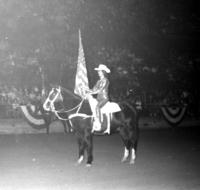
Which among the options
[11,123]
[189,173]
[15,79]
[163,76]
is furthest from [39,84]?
[189,173]

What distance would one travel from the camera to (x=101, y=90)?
11625 millimetres

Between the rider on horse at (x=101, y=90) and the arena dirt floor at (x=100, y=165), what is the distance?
1308 millimetres

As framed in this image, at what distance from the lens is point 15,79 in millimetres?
22547

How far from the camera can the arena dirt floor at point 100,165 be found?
9031mm

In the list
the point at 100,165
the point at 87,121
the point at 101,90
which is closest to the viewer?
the point at 100,165

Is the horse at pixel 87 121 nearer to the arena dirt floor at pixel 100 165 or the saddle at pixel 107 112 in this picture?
the saddle at pixel 107 112

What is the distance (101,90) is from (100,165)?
215 cm

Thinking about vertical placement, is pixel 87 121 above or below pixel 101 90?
below

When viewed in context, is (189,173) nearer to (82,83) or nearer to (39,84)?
(82,83)

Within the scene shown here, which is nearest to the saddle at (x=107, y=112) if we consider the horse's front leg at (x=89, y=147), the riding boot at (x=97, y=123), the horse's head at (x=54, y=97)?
the riding boot at (x=97, y=123)

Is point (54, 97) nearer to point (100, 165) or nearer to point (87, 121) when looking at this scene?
point (87, 121)

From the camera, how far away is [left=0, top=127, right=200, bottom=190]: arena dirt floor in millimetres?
9031

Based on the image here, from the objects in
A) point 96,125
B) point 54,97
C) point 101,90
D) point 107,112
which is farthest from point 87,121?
point 54,97

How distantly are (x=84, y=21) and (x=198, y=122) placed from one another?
348 inches
